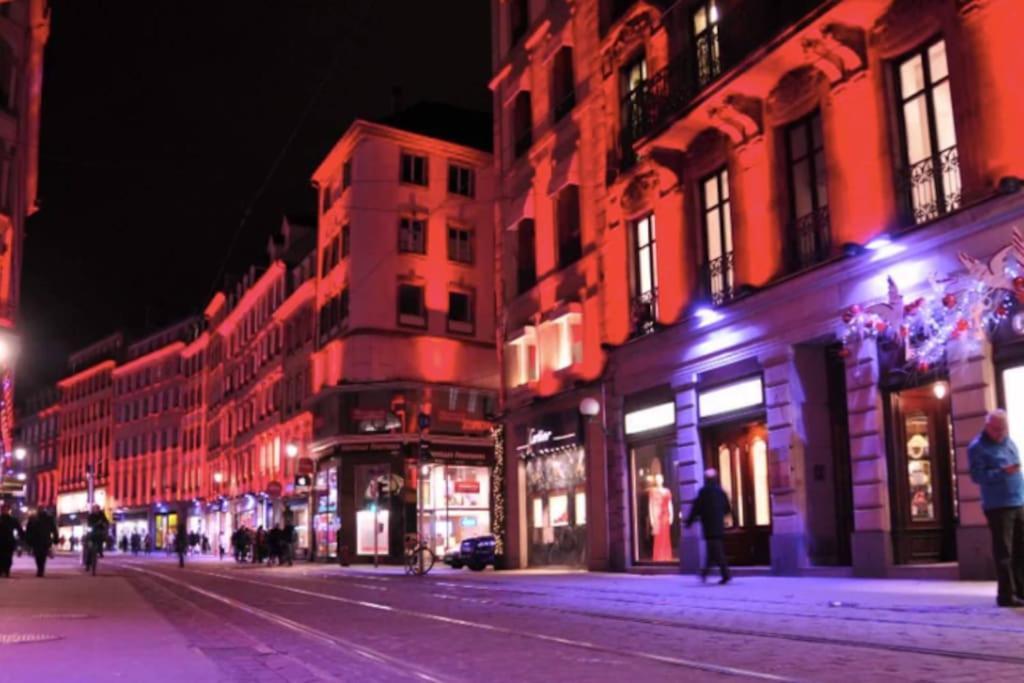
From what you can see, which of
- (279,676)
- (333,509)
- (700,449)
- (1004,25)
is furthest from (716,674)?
(333,509)

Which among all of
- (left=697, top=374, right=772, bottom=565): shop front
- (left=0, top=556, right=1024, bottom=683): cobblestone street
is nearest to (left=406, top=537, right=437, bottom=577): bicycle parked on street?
(left=697, top=374, right=772, bottom=565): shop front

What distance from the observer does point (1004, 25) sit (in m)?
16.1

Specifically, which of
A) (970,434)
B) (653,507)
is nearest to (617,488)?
(653,507)

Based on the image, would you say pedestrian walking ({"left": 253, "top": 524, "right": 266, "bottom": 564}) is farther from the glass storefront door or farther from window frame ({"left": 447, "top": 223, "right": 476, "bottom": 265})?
window frame ({"left": 447, "top": 223, "right": 476, "bottom": 265})

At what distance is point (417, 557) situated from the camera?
30.0 m

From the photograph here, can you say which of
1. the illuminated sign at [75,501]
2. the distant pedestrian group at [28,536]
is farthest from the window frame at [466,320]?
the illuminated sign at [75,501]

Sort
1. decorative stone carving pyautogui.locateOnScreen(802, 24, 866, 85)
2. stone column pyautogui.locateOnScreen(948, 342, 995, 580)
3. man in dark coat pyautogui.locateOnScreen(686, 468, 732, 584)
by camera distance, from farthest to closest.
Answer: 1. decorative stone carving pyautogui.locateOnScreen(802, 24, 866, 85)
2. man in dark coat pyautogui.locateOnScreen(686, 468, 732, 584)
3. stone column pyautogui.locateOnScreen(948, 342, 995, 580)

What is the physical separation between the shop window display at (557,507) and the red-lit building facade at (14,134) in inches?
760

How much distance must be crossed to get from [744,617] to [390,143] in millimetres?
38942

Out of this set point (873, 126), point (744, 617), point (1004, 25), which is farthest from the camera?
point (873, 126)

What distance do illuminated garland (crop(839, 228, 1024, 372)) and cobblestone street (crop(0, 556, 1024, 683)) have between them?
141 inches

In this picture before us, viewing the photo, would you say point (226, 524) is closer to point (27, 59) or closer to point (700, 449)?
point (27, 59)

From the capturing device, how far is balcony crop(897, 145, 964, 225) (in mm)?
17000

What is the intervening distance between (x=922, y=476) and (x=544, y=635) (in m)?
9.52
